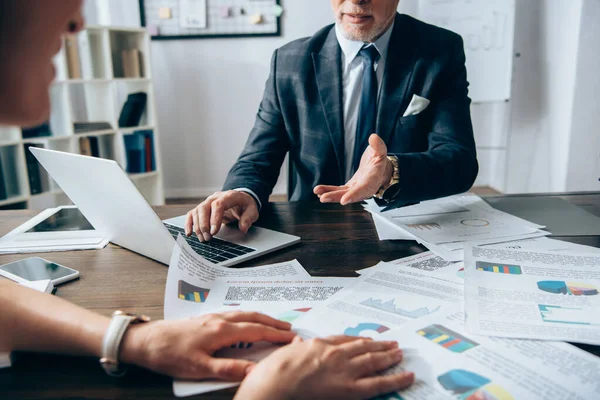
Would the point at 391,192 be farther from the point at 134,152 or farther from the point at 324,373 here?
the point at 134,152

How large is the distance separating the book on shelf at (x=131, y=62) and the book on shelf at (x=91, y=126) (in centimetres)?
37

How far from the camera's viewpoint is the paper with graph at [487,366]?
0.47 metres

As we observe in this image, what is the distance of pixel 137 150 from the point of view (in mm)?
3354

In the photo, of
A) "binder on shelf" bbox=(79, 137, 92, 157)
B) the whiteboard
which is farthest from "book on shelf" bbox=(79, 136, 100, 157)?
the whiteboard

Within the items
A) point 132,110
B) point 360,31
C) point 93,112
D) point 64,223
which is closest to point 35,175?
point 93,112

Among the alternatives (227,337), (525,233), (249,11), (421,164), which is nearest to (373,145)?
(421,164)

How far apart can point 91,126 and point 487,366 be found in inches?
122

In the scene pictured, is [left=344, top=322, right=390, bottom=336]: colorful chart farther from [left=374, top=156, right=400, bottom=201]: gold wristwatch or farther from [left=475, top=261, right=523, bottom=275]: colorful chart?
[left=374, top=156, right=400, bottom=201]: gold wristwatch

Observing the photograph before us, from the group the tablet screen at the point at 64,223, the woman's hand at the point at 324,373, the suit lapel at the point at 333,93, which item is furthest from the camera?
the suit lapel at the point at 333,93

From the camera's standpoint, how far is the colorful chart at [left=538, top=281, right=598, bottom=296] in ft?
2.21

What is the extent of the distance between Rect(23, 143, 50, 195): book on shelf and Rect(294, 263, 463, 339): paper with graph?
8.75ft

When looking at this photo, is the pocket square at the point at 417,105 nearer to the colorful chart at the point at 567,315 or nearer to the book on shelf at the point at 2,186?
the colorful chart at the point at 567,315

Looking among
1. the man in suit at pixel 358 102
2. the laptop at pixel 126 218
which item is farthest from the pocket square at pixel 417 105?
the laptop at pixel 126 218

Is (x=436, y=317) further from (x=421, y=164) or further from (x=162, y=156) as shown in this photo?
(x=162, y=156)
